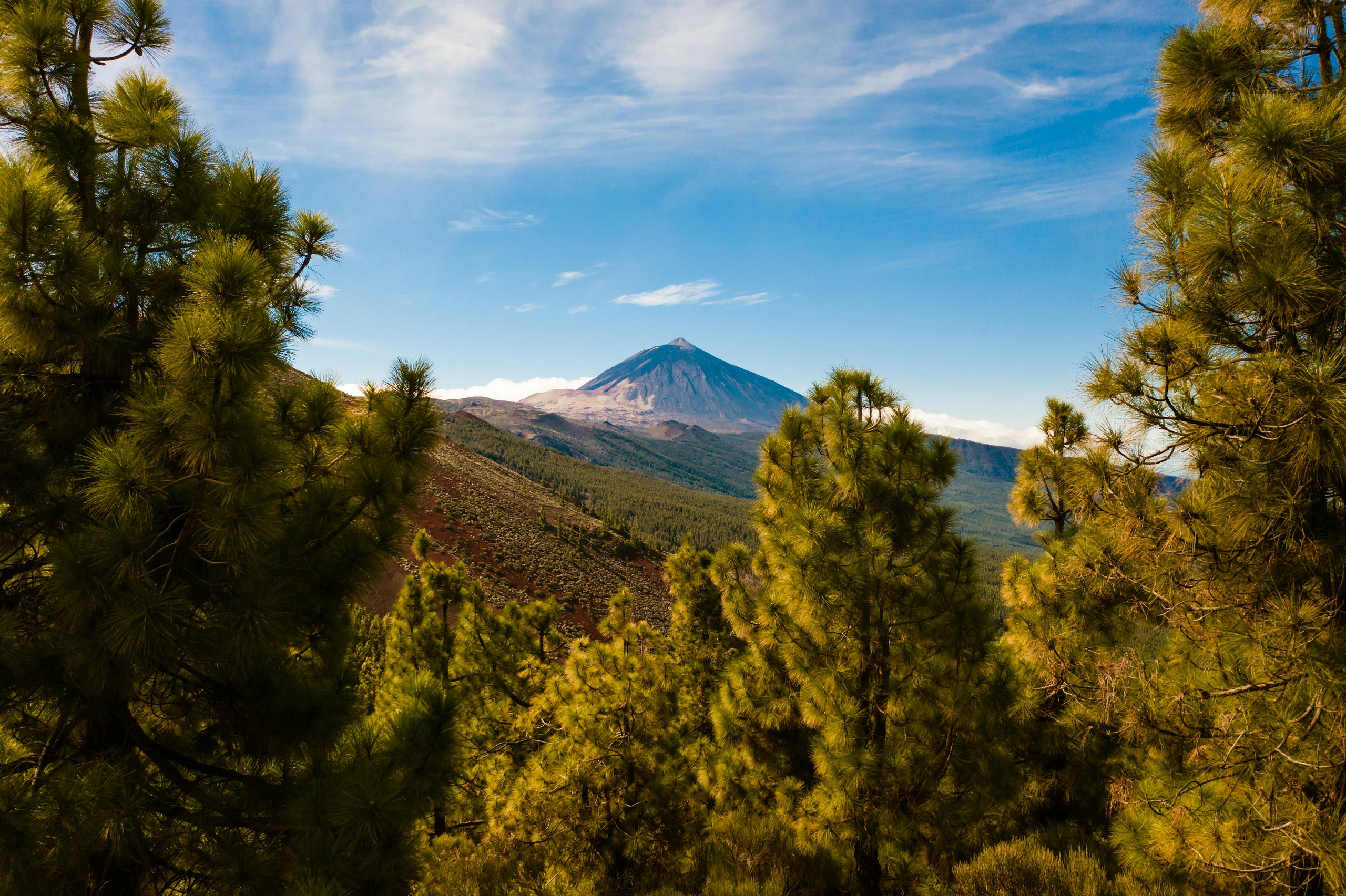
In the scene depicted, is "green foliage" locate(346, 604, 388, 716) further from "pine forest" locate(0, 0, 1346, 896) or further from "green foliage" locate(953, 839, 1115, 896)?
"green foliage" locate(953, 839, 1115, 896)

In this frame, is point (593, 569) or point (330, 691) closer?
point (330, 691)

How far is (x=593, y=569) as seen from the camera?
256ft

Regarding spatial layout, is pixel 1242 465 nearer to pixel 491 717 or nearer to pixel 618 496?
pixel 491 717

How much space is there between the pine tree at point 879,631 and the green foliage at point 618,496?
118669mm

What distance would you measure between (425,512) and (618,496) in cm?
16451

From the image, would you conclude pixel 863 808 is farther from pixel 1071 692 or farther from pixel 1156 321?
pixel 1156 321

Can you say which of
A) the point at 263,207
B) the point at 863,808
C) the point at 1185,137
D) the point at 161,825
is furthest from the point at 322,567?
the point at 1185,137

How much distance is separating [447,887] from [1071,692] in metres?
7.76

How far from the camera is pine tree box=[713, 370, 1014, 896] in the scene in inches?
231

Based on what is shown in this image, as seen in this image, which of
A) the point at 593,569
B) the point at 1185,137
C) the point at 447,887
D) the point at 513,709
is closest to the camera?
the point at 1185,137

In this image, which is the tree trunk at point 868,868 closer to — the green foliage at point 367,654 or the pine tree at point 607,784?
the pine tree at point 607,784

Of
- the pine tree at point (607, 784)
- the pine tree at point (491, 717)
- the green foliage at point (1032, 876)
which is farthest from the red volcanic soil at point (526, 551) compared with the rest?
the green foliage at point (1032, 876)

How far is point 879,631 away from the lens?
20.2ft

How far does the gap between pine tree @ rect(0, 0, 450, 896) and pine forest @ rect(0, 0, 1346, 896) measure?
0.02m
